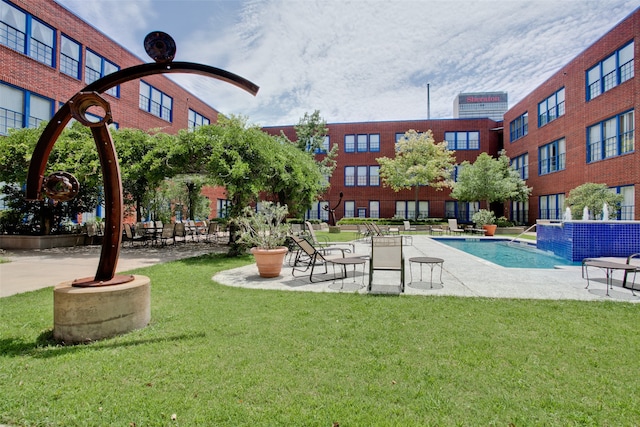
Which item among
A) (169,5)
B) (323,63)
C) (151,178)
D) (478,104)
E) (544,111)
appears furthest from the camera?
(478,104)

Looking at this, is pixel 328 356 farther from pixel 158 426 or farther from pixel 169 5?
pixel 169 5

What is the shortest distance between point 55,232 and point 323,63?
12.9 meters

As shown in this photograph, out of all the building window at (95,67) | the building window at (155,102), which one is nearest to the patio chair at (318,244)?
the building window at (95,67)

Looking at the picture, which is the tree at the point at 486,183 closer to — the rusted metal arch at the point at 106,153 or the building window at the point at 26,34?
the rusted metal arch at the point at 106,153

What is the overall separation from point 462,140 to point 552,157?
10.2 meters

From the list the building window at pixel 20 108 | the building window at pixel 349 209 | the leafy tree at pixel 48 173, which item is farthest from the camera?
the building window at pixel 349 209

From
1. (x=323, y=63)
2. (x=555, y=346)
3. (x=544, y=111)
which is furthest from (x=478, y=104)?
(x=555, y=346)

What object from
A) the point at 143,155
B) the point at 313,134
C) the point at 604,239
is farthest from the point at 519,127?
the point at 143,155

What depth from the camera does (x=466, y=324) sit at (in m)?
4.39

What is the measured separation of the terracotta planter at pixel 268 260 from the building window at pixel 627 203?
56.1ft

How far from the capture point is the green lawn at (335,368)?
246 centimetres

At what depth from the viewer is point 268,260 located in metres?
7.53

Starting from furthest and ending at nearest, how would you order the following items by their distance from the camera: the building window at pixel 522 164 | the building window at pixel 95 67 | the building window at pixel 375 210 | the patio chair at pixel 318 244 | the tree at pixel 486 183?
the building window at pixel 375 210 < the building window at pixel 522 164 < the tree at pixel 486 183 < the building window at pixel 95 67 < the patio chair at pixel 318 244

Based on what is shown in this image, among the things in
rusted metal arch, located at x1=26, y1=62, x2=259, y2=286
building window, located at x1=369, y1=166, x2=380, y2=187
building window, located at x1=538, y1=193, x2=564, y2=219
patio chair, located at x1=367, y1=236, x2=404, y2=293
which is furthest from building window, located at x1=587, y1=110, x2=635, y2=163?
rusted metal arch, located at x1=26, y1=62, x2=259, y2=286
